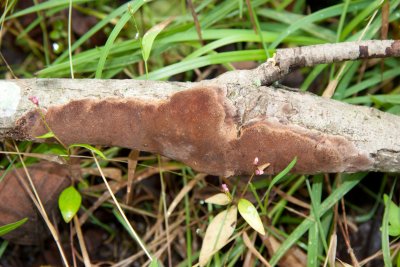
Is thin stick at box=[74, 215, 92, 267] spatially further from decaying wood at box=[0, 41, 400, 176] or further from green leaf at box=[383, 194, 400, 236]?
green leaf at box=[383, 194, 400, 236]

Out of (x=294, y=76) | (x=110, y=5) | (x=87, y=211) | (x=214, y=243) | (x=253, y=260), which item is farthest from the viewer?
(x=110, y=5)

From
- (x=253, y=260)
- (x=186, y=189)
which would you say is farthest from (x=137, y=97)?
(x=253, y=260)

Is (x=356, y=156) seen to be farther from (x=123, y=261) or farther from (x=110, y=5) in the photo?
(x=110, y=5)

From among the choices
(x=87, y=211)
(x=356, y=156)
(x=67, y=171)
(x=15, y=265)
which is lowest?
(x=15, y=265)

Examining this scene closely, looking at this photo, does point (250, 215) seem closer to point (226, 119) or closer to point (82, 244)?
point (226, 119)

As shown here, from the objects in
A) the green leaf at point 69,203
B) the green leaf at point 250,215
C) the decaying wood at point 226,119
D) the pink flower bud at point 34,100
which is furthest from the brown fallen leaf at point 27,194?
the green leaf at point 250,215
